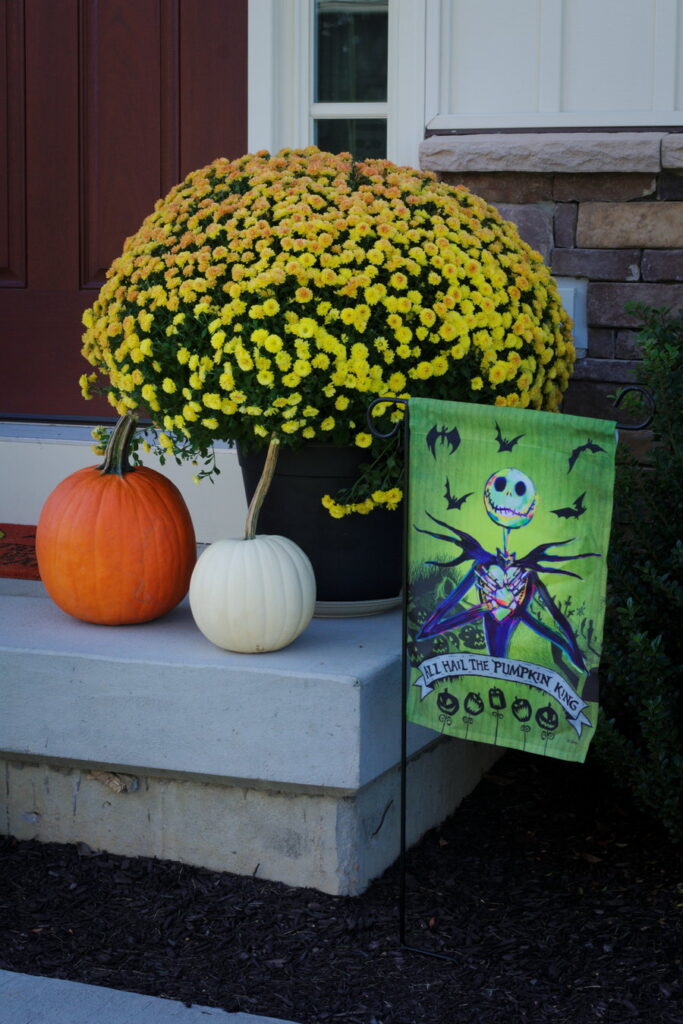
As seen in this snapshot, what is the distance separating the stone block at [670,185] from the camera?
301cm

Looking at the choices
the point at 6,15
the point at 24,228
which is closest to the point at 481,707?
the point at 24,228

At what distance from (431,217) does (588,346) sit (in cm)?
79

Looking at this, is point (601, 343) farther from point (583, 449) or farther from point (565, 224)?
point (583, 449)

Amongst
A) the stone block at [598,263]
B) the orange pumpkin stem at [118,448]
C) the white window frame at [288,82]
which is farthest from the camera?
the white window frame at [288,82]

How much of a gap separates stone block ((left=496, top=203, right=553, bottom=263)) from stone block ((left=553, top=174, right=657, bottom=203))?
2.1 inches

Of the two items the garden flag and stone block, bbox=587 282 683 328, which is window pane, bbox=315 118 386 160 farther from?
the garden flag

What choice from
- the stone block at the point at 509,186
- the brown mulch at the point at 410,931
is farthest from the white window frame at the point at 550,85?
the brown mulch at the point at 410,931

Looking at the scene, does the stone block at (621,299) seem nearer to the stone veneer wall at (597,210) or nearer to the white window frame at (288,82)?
the stone veneer wall at (597,210)

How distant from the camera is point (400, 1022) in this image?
1.95 meters

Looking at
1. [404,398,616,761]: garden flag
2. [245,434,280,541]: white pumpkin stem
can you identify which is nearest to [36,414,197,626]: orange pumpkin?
[245,434,280,541]: white pumpkin stem

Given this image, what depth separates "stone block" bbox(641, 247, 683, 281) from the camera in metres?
3.02

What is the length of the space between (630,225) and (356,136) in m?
0.91

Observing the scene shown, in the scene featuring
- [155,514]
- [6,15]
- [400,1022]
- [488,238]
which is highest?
[6,15]

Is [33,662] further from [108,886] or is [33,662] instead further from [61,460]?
[61,460]
